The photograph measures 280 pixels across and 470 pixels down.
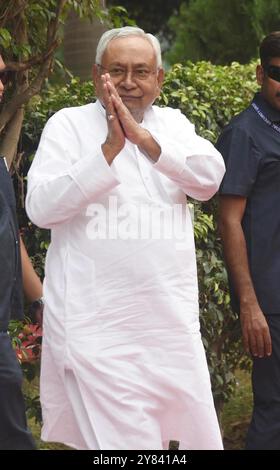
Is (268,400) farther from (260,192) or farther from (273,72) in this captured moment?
(273,72)

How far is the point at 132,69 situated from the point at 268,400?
5.76 ft

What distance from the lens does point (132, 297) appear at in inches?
177

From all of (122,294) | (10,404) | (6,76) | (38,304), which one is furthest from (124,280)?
(6,76)

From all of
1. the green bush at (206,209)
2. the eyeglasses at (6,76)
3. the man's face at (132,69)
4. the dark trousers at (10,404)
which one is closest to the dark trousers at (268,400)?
the green bush at (206,209)

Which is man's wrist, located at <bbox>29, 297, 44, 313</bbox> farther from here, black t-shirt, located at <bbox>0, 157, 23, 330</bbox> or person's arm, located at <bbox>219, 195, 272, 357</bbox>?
person's arm, located at <bbox>219, 195, 272, 357</bbox>

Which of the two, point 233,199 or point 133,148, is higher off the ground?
point 133,148

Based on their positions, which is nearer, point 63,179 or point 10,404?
point 10,404

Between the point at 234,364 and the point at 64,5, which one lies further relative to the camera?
the point at 234,364

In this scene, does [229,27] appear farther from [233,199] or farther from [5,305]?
[5,305]

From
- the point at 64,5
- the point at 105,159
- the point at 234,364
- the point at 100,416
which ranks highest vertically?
the point at 64,5

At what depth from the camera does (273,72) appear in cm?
531

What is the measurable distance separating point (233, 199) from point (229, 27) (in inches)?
320
